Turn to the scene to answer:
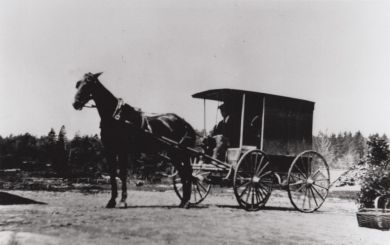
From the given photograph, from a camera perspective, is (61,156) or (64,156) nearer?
(61,156)

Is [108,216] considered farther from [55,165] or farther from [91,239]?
[55,165]

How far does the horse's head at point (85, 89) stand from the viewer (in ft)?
24.1

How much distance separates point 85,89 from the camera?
A: 7.44 meters

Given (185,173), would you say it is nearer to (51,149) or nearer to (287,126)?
(287,126)

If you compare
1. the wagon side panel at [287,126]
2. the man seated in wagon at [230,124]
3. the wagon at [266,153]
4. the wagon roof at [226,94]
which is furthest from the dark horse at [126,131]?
the wagon side panel at [287,126]

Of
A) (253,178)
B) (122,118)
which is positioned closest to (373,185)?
(253,178)

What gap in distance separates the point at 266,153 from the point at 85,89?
455cm

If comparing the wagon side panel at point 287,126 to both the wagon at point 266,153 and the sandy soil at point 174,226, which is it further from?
the sandy soil at point 174,226

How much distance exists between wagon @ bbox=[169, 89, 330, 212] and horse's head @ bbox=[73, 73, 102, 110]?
98.7 inches

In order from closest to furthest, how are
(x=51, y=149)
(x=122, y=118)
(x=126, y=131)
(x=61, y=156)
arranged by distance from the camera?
(x=122, y=118) → (x=126, y=131) → (x=61, y=156) → (x=51, y=149)

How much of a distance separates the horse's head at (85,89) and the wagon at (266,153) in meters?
2.51

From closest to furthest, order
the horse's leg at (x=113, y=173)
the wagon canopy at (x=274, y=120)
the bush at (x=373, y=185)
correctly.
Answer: the horse's leg at (x=113, y=173)
the bush at (x=373, y=185)
the wagon canopy at (x=274, y=120)

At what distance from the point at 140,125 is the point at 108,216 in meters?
2.13

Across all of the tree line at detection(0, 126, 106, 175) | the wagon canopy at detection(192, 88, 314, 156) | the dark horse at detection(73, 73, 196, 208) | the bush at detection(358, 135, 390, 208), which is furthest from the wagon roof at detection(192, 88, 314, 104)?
the tree line at detection(0, 126, 106, 175)
